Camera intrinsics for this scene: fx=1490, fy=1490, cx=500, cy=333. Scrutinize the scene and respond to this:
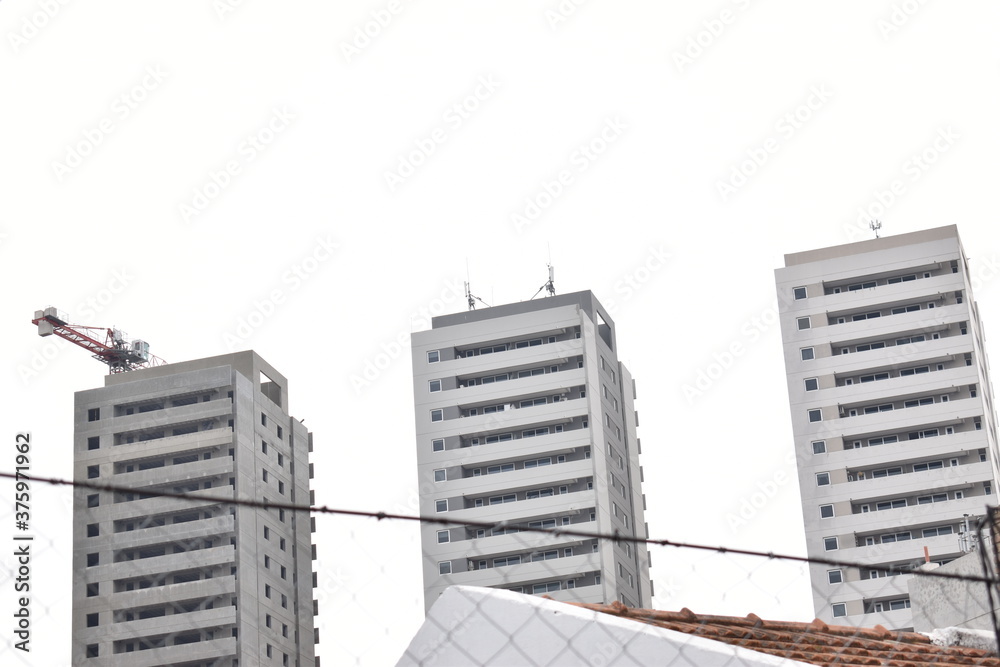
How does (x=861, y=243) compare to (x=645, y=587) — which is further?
(x=645, y=587)

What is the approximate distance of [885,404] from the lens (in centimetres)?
9350

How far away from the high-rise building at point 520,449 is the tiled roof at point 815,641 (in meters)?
79.0

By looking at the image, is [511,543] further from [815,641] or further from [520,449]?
[815,641]

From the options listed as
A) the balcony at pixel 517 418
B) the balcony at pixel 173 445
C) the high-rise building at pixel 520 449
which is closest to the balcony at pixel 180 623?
the balcony at pixel 173 445

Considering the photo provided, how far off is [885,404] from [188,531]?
45.7 meters

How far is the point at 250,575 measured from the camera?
97.1m

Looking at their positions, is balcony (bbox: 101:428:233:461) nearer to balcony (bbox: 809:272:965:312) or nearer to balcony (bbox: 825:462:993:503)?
balcony (bbox: 825:462:993:503)

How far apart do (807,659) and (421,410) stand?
88.3 meters

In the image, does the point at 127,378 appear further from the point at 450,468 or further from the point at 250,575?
the point at 450,468

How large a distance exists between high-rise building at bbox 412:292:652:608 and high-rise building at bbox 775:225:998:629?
46.1 ft

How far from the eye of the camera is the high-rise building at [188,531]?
95.4 meters

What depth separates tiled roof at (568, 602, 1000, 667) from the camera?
13.5 m

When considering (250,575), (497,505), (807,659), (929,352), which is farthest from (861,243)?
(807,659)

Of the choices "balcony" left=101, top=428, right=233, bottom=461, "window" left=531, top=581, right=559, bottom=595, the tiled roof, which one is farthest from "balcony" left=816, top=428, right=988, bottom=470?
the tiled roof
